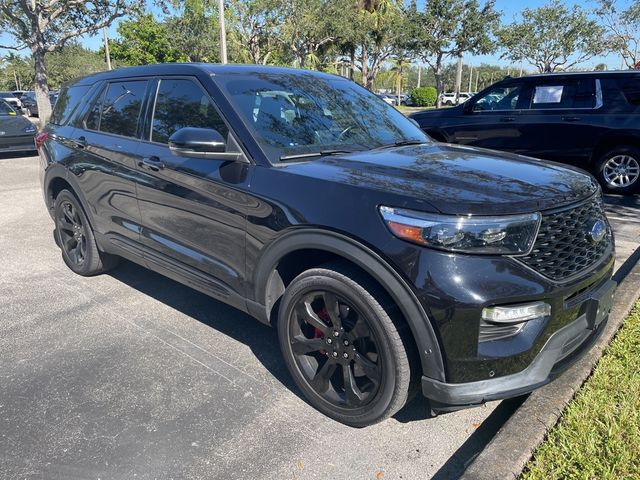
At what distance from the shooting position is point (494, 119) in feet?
27.6

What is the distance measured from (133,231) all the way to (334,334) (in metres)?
2.00

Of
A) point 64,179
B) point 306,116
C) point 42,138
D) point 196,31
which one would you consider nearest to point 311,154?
point 306,116

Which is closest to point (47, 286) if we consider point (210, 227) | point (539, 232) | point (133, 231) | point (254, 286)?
point (133, 231)

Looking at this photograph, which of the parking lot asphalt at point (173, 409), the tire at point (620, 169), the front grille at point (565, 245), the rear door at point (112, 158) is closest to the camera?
the front grille at point (565, 245)

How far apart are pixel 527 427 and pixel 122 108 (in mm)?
3517

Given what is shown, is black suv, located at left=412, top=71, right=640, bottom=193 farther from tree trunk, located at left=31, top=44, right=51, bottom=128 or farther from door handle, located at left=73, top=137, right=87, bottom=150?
tree trunk, located at left=31, top=44, right=51, bottom=128

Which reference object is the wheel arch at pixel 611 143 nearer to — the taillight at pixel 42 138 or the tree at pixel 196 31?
the taillight at pixel 42 138

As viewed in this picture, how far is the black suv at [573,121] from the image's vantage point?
7.59 meters

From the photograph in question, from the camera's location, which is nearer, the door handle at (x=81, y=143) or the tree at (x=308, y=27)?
the door handle at (x=81, y=143)

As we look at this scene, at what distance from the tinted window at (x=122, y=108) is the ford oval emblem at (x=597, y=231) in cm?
304

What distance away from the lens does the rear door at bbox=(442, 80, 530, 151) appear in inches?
325

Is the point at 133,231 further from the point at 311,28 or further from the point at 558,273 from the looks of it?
the point at 311,28

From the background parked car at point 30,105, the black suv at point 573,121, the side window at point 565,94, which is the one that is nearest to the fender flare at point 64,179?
the black suv at point 573,121

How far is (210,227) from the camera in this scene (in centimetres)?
311
